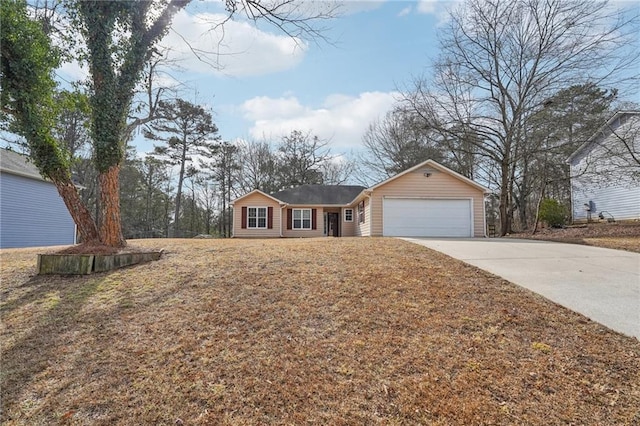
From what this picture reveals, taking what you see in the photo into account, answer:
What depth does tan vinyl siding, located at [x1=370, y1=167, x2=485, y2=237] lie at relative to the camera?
15.1 metres

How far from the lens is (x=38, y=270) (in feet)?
20.4

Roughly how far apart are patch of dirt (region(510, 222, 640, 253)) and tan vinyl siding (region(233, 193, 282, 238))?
13212mm

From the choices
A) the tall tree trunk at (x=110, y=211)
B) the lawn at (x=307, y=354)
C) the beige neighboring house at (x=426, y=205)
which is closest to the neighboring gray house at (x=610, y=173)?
the beige neighboring house at (x=426, y=205)

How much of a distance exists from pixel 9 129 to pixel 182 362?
7.02 m

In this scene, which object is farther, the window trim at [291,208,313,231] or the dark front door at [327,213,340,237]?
the dark front door at [327,213,340,237]

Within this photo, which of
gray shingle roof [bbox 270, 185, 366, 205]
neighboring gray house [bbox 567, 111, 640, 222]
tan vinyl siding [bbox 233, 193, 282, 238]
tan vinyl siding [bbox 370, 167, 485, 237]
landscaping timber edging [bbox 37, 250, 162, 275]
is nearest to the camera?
landscaping timber edging [bbox 37, 250, 162, 275]

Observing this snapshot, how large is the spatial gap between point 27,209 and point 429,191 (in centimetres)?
1720

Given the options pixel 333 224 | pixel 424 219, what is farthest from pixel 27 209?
pixel 424 219

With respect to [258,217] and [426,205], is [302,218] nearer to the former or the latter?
[258,217]

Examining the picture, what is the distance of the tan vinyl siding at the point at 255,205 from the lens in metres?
20.2

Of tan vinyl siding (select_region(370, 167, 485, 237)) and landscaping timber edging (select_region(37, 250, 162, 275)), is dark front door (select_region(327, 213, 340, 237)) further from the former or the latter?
landscaping timber edging (select_region(37, 250, 162, 275))

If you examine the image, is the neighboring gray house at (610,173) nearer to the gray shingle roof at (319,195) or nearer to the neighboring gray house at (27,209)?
the gray shingle roof at (319,195)

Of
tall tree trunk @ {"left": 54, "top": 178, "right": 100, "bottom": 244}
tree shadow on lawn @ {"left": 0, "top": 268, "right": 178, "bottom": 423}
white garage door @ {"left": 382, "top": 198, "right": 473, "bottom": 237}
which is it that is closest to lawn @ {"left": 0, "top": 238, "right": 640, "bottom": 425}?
tree shadow on lawn @ {"left": 0, "top": 268, "right": 178, "bottom": 423}

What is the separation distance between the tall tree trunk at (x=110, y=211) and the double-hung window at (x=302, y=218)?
1424 centimetres
